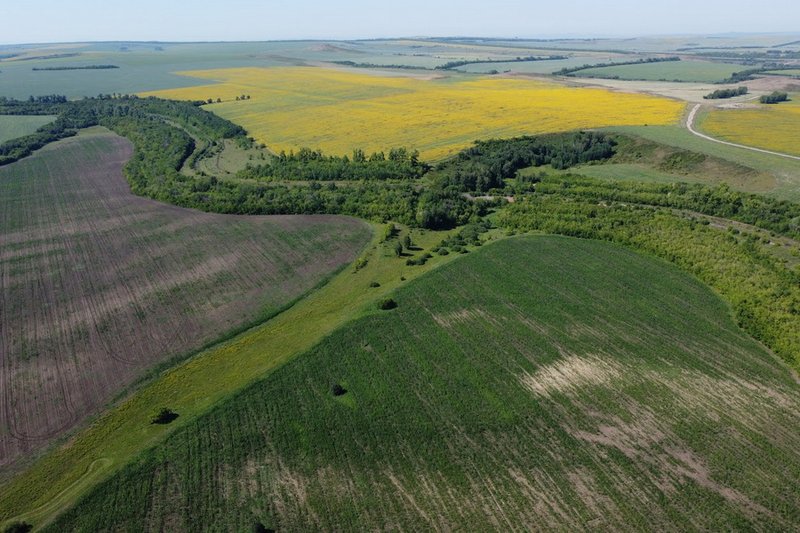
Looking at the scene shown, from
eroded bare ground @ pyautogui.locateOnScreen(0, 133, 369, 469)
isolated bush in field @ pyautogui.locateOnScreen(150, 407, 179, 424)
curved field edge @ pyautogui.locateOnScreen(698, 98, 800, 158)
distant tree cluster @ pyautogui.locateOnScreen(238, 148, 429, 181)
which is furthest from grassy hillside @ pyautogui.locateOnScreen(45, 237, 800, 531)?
curved field edge @ pyautogui.locateOnScreen(698, 98, 800, 158)

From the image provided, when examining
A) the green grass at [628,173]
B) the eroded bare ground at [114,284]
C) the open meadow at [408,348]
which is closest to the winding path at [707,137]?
the open meadow at [408,348]

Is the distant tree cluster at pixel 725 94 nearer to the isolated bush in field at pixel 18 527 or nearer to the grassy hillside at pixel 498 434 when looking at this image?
the grassy hillside at pixel 498 434

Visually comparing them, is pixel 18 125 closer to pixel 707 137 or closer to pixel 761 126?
pixel 707 137

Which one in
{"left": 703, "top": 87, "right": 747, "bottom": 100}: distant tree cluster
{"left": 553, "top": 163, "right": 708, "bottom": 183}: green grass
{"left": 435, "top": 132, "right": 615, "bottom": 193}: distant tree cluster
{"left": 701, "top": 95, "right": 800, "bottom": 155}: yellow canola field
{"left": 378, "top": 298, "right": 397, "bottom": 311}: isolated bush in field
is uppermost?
{"left": 703, "top": 87, "right": 747, "bottom": 100}: distant tree cluster

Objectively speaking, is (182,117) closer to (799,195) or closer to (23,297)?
→ (23,297)

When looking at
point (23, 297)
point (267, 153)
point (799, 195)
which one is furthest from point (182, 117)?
point (799, 195)

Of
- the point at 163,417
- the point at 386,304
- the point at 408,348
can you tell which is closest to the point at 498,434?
the point at 408,348

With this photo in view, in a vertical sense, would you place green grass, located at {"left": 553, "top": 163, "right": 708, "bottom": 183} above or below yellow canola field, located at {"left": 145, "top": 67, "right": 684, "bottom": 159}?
below

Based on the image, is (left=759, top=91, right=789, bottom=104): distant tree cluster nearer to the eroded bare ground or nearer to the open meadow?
the open meadow
